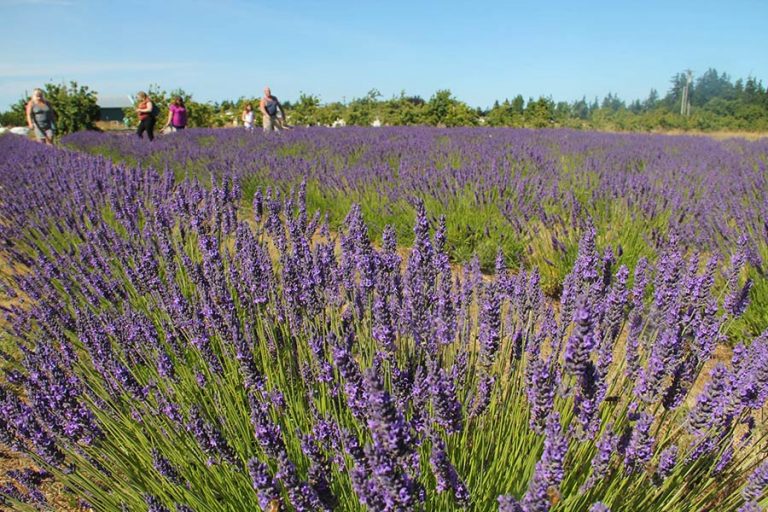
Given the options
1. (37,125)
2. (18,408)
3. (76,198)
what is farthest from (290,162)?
(37,125)

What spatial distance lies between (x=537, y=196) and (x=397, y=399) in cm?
382

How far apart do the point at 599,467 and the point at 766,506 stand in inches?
21.5

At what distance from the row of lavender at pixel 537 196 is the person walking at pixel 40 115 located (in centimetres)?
434

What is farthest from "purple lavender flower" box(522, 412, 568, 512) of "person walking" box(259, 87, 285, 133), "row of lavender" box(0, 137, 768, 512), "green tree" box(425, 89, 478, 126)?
"green tree" box(425, 89, 478, 126)

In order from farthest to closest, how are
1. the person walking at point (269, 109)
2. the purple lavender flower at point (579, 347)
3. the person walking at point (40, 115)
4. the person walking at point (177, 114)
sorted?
the person walking at point (177, 114) < the person walking at point (269, 109) < the person walking at point (40, 115) < the purple lavender flower at point (579, 347)

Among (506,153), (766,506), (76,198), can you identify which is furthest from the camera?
(506,153)

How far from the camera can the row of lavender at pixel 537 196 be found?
3.83m

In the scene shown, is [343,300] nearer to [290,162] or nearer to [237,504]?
[237,504]

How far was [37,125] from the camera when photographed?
1094 centimetres

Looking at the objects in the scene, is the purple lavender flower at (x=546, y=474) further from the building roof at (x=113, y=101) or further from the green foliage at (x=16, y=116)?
the building roof at (x=113, y=101)

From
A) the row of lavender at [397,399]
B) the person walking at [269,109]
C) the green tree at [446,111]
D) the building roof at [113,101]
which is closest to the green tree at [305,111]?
the green tree at [446,111]

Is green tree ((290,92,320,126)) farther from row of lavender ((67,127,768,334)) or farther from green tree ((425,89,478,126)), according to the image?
row of lavender ((67,127,768,334))

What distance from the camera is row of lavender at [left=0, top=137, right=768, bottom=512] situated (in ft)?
3.66

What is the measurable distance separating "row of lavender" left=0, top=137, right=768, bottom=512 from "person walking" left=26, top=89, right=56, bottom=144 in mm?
10217
